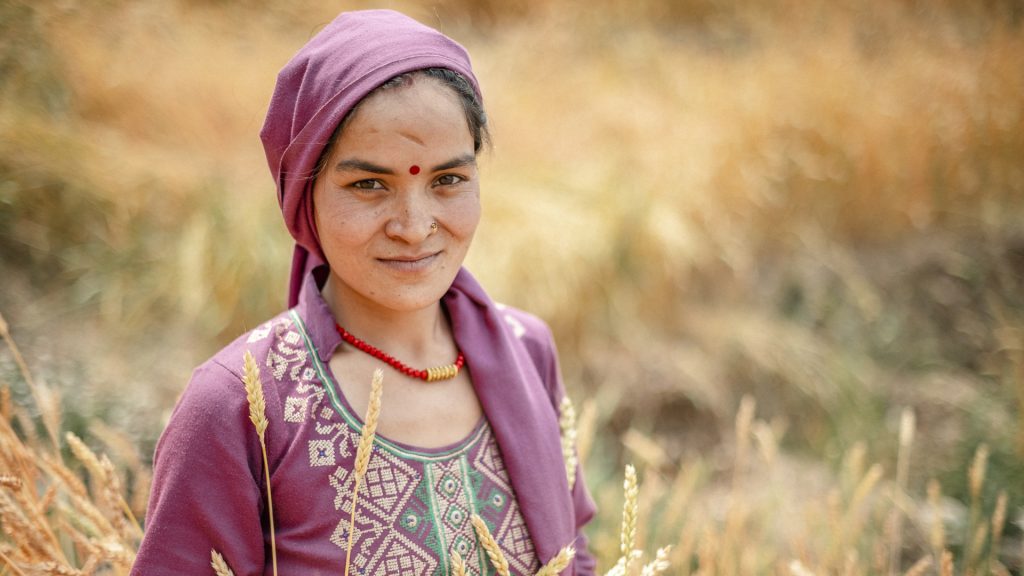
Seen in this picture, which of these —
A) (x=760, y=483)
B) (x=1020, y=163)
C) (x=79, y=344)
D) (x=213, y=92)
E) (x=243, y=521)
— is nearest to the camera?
(x=243, y=521)

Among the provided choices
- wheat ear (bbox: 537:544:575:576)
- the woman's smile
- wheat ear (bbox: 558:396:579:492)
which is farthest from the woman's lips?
wheat ear (bbox: 537:544:575:576)

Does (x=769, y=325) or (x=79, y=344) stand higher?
(x=79, y=344)

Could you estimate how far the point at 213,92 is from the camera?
4.68 m

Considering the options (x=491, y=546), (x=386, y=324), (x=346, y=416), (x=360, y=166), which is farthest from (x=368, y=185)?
(x=491, y=546)

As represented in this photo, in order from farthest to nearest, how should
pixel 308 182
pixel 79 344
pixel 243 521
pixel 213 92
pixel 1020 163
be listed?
1. pixel 1020 163
2. pixel 213 92
3. pixel 79 344
4. pixel 308 182
5. pixel 243 521

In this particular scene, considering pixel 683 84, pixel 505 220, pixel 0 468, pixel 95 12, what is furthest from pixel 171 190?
pixel 683 84

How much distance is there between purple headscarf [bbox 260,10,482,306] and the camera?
127 cm

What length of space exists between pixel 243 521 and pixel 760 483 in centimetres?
312

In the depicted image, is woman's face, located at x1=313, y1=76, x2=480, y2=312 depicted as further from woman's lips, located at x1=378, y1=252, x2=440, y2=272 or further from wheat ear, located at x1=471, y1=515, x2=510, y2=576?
wheat ear, located at x1=471, y1=515, x2=510, y2=576

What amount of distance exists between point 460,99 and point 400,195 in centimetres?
20

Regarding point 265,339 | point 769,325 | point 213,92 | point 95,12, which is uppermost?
point 95,12

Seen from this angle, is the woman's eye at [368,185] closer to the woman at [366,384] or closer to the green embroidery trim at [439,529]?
the woman at [366,384]

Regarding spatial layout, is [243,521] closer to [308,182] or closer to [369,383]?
[369,383]

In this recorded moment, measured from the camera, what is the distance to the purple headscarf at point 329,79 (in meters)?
1.27
